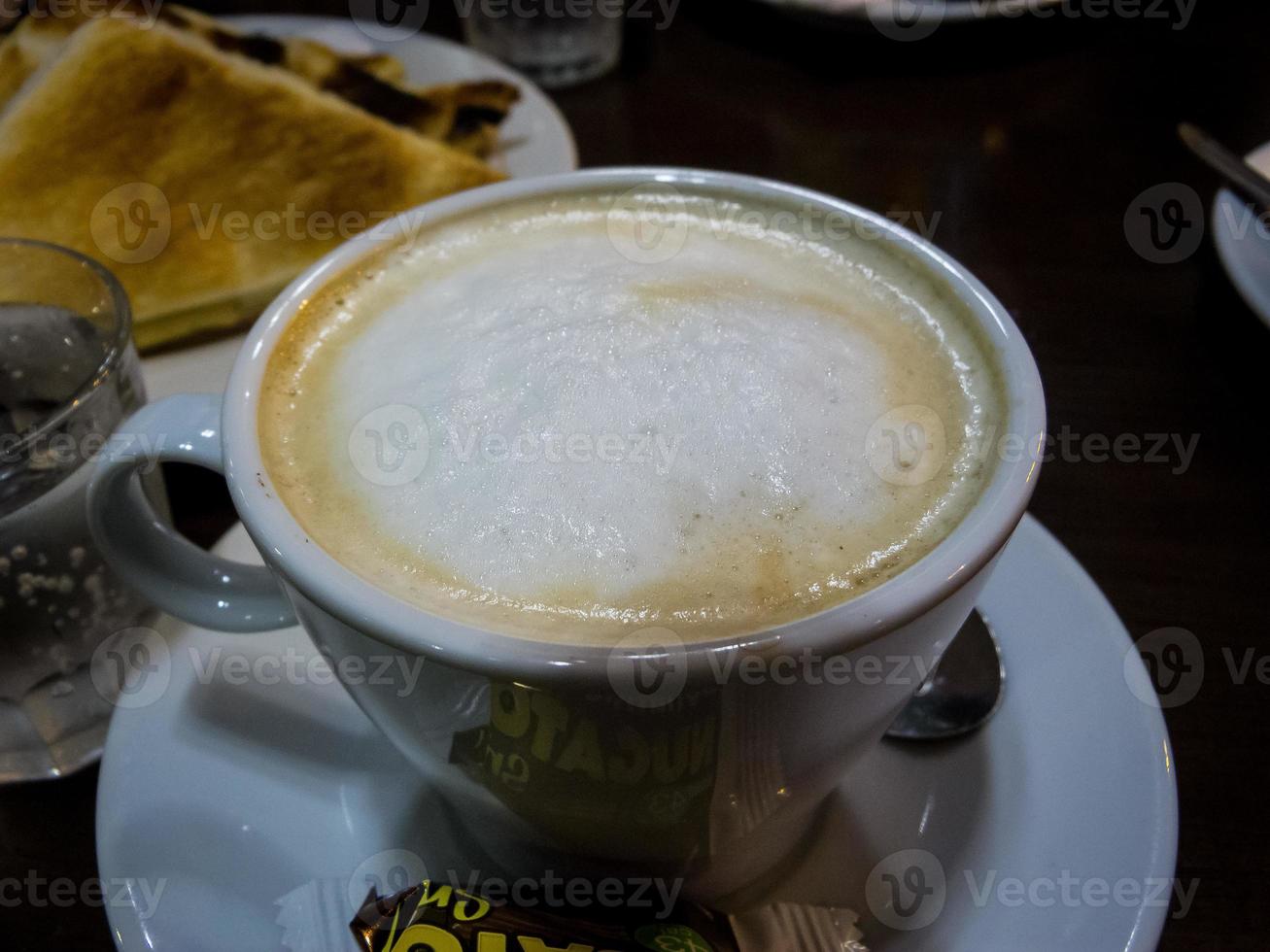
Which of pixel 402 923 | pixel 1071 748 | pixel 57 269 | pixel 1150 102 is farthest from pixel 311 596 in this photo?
pixel 1150 102

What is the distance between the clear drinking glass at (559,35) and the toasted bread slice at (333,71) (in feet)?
0.74

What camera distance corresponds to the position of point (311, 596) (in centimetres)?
48

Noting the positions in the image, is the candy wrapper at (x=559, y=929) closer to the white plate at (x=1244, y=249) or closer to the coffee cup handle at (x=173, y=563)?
the coffee cup handle at (x=173, y=563)

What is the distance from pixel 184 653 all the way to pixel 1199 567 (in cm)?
82

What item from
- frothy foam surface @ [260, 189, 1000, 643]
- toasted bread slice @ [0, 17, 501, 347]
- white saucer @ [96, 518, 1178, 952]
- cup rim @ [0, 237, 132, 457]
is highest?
frothy foam surface @ [260, 189, 1000, 643]

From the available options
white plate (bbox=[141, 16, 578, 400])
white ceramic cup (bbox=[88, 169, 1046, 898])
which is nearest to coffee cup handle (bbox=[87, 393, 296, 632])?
white ceramic cup (bbox=[88, 169, 1046, 898])

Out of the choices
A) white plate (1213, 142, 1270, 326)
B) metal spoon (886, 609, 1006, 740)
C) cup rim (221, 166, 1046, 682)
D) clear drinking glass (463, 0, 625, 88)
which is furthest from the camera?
clear drinking glass (463, 0, 625, 88)

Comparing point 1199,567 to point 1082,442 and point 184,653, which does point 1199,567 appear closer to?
point 1082,442

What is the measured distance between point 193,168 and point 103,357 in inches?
20.6

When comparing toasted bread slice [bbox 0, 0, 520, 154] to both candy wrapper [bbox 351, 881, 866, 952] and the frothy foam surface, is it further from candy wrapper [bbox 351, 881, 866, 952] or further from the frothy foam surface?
candy wrapper [bbox 351, 881, 866, 952]

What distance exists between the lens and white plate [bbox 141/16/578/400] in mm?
1016

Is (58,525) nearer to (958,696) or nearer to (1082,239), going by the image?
(958,696)

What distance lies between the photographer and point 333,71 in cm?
140

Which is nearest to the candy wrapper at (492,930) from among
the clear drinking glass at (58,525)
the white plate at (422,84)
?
the clear drinking glass at (58,525)
